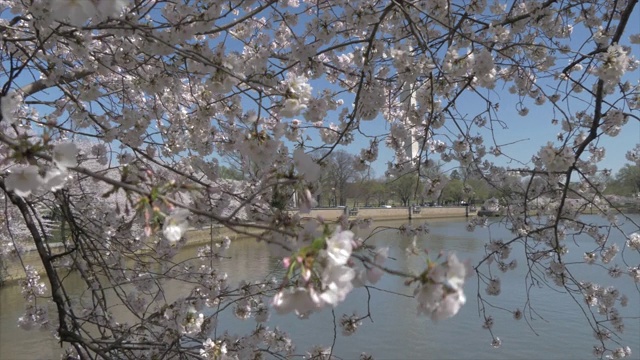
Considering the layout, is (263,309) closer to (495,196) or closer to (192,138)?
(192,138)

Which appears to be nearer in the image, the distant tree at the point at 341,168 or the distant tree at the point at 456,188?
the distant tree at the point at 341,168

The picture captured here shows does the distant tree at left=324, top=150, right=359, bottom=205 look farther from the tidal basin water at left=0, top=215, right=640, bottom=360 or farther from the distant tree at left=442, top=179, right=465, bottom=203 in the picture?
the tidal basin water at left=0, top=215, right=640, bottom=360

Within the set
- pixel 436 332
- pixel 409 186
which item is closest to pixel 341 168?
pixel 409 186

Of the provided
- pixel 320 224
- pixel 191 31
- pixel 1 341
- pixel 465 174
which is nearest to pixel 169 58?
pixel 191 31

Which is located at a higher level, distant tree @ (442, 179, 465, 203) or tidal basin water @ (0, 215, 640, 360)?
distant tree @ (442, 179, 465, 203)

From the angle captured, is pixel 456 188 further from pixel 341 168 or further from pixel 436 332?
pixel 436 332

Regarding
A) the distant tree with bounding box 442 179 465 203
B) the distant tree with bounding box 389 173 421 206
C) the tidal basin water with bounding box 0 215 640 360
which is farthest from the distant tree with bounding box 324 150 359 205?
the tidal basin water with bounding box 0 215 640 360

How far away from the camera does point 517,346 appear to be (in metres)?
6.73

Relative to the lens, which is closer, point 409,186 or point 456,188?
point 456,188

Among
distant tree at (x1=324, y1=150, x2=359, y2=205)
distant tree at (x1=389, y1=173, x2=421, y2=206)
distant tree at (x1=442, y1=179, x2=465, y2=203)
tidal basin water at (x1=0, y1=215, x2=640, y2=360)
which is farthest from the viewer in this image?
tidal basin water at (x1=0, y1=215, x2=640, y2=360)

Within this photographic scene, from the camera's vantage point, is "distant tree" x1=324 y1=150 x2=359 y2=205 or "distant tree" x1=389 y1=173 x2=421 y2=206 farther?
"distant tree" x1=324 y1=150 x2=359 y2=205

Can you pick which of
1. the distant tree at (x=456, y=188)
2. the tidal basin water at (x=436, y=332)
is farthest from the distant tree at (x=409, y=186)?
the tidal basin water at (x=436, y=332)

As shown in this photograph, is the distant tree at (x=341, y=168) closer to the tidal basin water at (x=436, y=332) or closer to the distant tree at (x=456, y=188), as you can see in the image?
the distant tree at (x=456, y=188)

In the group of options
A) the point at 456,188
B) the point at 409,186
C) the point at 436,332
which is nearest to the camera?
the point at 456,188
